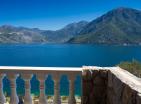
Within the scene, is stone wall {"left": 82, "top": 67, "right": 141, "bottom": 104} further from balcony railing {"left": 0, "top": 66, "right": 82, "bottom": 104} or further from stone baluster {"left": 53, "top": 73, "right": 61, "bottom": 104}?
stone baluster {"left": 53, "top": 73, "right": 61, "bottom": 104}

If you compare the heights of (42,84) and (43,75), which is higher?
Result: (43,75)

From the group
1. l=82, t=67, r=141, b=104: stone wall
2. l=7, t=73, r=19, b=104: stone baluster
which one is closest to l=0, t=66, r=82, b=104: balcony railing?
l=7, t=73, r=19, b=104: stone baluster

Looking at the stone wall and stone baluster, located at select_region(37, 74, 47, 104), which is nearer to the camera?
the stone wall

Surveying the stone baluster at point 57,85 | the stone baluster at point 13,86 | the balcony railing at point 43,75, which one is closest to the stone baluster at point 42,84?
the balcony railing at point 43,75

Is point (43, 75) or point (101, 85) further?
point (43, 75)

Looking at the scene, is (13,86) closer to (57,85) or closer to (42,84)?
(42,84)

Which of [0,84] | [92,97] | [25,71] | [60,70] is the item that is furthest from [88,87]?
[0,84]

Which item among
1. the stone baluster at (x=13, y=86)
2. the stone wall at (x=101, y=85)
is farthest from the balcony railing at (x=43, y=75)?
the stone wall at (x=101, y=85)

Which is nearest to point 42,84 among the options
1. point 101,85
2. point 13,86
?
point 13,86

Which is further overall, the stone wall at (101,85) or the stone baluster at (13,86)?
the stone baluster at (13,86)

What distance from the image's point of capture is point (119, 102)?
3.33m

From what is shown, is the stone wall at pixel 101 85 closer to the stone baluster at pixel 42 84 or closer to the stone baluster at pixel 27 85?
the stone baluster at pixel 42 84

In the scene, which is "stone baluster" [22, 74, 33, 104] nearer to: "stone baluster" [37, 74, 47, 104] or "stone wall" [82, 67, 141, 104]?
"stone baluster" [37, 74, 47, 104]

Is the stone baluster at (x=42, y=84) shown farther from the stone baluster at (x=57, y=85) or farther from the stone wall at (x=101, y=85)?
the stone wall at (x=101, y=85)
